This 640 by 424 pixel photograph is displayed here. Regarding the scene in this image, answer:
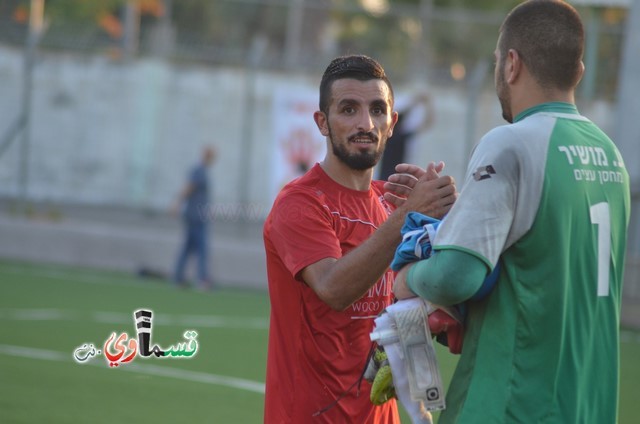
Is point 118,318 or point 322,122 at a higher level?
point 322,122

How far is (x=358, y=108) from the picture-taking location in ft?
15.6

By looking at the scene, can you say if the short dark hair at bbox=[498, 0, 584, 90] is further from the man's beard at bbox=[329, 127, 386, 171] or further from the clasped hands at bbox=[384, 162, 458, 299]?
the man's beard at bbox=[329, 127, 386, 171]

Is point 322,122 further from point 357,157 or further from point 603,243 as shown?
point 603,243

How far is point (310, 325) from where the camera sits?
4570 millimetres

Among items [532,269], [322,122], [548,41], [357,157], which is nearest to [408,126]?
[322,122]

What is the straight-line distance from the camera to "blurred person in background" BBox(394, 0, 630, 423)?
3.42 metres

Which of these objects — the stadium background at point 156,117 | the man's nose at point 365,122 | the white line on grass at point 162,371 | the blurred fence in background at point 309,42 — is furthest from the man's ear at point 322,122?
the stadium background at point 156,117

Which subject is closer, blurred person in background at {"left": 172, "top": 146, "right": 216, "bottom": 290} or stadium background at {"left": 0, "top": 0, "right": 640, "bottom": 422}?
blurred person in background at {"left": 172, "top": 146, "right": 216, "bottom": 290}

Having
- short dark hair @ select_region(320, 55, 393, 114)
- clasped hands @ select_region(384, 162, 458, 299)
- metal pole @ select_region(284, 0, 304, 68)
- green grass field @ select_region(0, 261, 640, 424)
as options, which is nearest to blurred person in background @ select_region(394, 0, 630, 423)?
clasped hands @ select_region(384, 162, 458, 299)

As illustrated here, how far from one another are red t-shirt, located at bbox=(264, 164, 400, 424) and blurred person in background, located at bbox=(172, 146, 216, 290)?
13335mm

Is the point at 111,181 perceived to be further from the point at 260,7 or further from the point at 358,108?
the point at 358,108

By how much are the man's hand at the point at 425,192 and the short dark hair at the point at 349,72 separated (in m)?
0.67

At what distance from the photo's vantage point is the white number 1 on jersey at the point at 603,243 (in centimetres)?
356

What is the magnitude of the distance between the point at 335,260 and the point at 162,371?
21.2 ft
